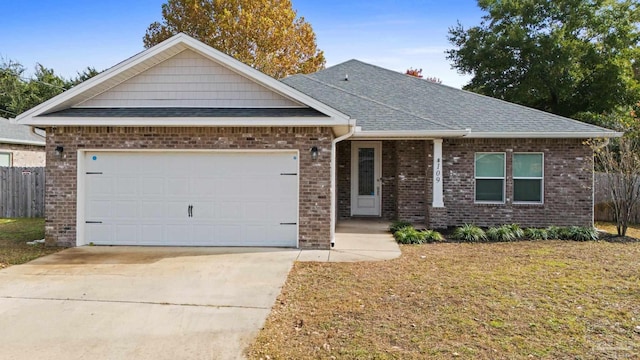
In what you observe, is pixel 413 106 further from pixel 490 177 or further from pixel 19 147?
pixel 19 147

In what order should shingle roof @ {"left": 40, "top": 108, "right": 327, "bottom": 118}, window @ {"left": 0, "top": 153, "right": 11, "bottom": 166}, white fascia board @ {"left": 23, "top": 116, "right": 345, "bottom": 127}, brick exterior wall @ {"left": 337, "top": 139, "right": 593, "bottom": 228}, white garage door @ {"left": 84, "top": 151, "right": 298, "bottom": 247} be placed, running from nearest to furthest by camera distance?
white fascia board @ {"left": 23, "top": 116, "right": 345, "bottom": 127}
shingle roof @ {"left": 40, "top": 108, "right": 327, "bottom": 118}
white garage door @ {"left": 84, "top": 151, "right": 298, "bottom": 247}
brick exterior wall @ {"left": 337, "top": 139, "right": 593, "bottom": 228}
window @ {"left": 0, "top": 153, "right": 11, "bottom": 166}

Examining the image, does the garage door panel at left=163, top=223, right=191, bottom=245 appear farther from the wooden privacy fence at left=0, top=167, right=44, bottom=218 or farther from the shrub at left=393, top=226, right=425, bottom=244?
the wooden privacy fence at left=0, top=167, right=44, bottom=218

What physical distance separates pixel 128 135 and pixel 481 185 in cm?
913

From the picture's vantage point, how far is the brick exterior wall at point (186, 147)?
9.08m

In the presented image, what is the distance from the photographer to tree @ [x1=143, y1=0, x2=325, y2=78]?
25125 millimetres

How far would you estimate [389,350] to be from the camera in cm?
425

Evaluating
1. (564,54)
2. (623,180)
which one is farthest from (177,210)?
(564,54)

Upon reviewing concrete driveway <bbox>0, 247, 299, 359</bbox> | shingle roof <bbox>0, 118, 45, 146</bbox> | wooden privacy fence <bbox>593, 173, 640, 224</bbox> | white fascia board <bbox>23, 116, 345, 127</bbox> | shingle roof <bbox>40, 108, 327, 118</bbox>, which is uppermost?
shingle roof <bbox>0, 118, 45, 146</bbox>

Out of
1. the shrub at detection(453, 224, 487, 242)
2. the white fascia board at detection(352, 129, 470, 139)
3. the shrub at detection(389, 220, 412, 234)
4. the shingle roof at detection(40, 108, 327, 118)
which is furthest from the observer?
the shrub at detection(389, 220, 412, 234)

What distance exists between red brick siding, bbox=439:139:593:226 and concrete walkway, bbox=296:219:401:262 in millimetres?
2249

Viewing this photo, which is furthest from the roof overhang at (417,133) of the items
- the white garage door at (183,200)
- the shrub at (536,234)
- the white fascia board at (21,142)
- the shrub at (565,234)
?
the white fascia board at (21,142)

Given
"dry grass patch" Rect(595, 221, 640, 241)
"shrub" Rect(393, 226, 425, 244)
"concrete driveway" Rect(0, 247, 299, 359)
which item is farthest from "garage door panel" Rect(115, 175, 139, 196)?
"dry grass patch" Rect(595, 221, 640, 241)

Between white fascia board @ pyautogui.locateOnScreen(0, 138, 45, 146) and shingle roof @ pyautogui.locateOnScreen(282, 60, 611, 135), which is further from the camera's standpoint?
white fascia board @ pyautogui.locateOnScreen(0, 138, 45, 146)

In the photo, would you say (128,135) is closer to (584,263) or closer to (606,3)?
(584,263)
